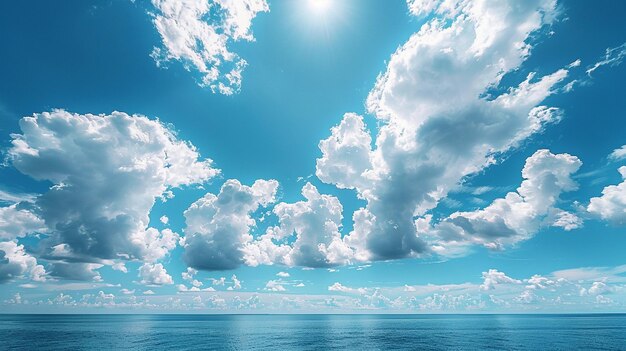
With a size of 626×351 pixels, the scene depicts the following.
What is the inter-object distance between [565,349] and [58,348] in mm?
166278

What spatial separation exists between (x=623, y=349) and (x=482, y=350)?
48868 mm

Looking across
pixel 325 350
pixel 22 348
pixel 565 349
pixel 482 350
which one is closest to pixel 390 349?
pixel 325 350

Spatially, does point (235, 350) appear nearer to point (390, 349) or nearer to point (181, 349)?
point (181, 349)

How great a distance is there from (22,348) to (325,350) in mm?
99471

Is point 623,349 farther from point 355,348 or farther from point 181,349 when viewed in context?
point 181,349

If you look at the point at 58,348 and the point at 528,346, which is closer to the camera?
the point at 58,348

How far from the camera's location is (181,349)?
109 meters

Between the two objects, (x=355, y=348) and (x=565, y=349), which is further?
(x=355, y=348)

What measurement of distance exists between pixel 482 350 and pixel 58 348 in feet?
454

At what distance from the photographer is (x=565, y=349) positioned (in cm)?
10494

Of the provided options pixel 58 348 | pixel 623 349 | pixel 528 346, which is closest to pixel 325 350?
pixel 528 346

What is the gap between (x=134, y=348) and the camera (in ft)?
354

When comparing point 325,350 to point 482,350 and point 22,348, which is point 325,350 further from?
point 22,348

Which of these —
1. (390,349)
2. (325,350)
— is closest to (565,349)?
(390,349)
